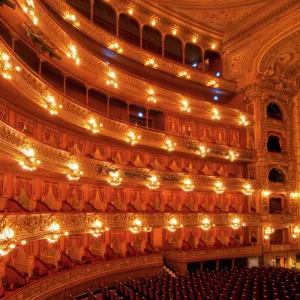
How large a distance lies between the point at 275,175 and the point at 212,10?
12.6 meters

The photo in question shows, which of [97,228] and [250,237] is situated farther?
[250,237]

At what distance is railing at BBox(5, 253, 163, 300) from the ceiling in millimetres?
16088

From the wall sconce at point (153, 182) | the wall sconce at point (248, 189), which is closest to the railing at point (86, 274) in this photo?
the wall sconce at point (153, 182)

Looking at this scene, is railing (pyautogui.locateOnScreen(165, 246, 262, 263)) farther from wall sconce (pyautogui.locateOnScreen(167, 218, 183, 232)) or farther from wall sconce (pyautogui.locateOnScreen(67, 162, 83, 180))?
wall sconce (pyautogui.locateOnScreen(67, 162, 83, 180))

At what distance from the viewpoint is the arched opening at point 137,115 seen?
23.9 meters

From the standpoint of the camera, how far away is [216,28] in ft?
92.4

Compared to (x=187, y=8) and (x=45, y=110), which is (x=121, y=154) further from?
(x=187, y=8)

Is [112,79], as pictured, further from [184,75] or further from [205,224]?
[205,224]

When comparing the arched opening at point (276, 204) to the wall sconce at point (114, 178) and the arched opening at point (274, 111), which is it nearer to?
the arched opening at point (274, 111)

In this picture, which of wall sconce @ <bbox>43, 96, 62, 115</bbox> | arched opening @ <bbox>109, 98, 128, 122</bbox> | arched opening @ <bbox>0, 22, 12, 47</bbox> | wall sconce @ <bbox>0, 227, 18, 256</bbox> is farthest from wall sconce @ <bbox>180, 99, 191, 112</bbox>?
wall sconce @ <bbox>0, 227, 18, 256</bbox>

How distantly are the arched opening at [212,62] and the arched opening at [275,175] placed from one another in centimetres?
863

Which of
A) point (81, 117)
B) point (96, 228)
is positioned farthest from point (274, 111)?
point (96, 228)

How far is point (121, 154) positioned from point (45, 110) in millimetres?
7730

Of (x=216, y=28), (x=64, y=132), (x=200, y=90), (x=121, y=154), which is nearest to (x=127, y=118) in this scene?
(x=121, y=154)
